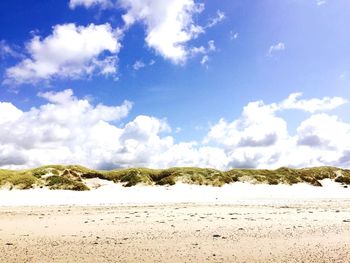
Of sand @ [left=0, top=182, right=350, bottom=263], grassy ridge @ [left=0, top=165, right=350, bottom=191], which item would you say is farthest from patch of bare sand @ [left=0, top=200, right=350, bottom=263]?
grassy ridge @ [left=0, top=165, right=350, bottom=191]

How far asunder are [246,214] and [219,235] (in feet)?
31.3

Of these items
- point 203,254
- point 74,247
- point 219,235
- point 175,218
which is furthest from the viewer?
point 175,218

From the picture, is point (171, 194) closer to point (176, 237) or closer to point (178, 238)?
point (176, 237)

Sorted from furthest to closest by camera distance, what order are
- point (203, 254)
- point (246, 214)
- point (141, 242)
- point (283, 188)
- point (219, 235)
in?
point (283, 188) → point (246, 214) → point (219, 235) → point (141, 242) → point (203, 254)

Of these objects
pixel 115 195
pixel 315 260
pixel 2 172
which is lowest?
pixel 315 260

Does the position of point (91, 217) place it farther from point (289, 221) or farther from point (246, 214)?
point (289, 221)

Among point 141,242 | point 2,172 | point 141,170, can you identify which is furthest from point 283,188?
point 141,242

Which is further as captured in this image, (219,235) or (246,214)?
(246,214)

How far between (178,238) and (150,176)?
1622 inches

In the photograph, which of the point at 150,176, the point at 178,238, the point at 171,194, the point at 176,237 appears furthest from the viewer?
the point at 150,176

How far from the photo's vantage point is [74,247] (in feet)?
52.8

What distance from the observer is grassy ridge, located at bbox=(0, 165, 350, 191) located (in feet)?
171

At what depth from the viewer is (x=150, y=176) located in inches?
2317

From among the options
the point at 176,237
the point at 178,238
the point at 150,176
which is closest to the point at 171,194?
the point at 150,176
